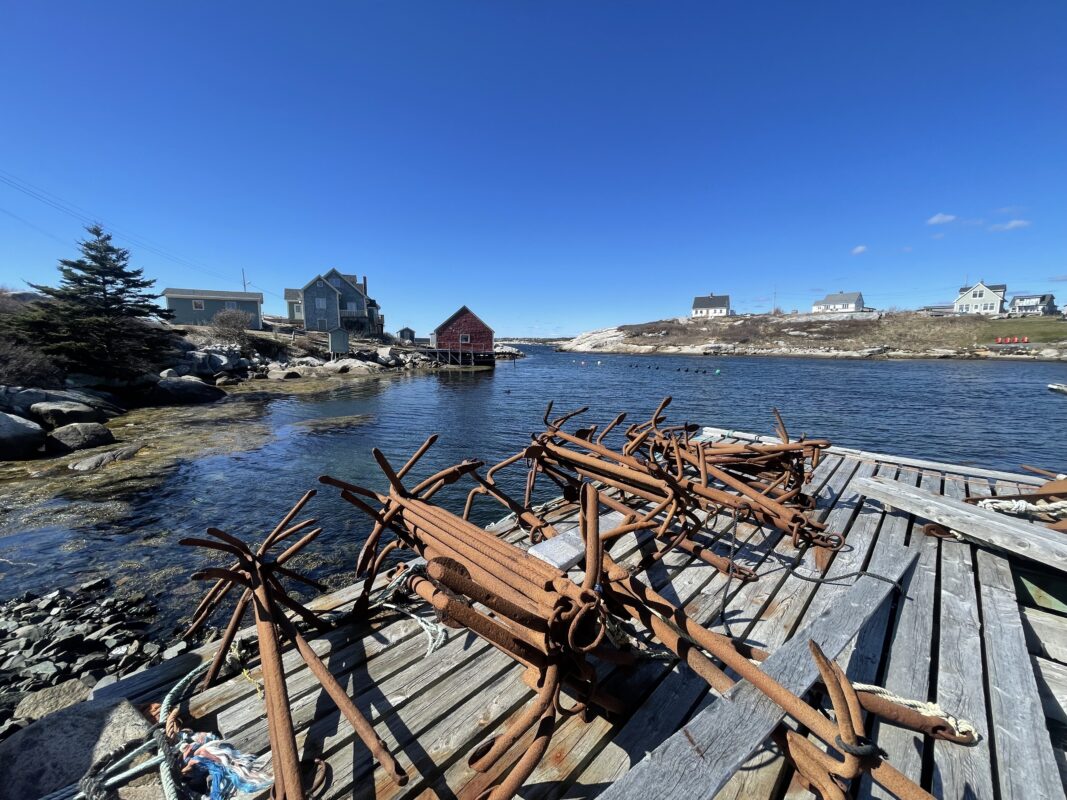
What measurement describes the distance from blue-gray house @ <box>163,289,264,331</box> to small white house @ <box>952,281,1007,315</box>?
146 m

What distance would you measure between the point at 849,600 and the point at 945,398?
39.5 metres

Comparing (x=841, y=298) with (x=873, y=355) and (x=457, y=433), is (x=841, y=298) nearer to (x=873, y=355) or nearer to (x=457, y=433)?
(x=873, y=355)

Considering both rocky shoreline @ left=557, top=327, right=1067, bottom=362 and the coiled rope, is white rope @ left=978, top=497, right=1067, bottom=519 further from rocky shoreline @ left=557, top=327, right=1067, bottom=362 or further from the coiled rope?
rocky shoreline @ left=557, top=327, right=1067, bottom=362

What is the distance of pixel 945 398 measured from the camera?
30.6 meters

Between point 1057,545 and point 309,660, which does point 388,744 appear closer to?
point 309,660

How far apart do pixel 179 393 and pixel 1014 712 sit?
3357 centimetres

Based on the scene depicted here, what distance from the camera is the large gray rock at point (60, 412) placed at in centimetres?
1630

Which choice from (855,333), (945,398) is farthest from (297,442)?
(855,333)

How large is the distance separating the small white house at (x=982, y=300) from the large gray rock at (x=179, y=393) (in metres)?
142

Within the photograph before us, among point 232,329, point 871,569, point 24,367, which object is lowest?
point 871,569

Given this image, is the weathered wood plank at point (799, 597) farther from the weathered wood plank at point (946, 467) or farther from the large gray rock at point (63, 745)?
the weathered wood plank at point (946, 467)

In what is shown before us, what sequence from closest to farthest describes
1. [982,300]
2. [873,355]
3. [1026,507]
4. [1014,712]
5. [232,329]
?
[1014,712]
[1026,507]
[232,329]
[873,355]
[982,300]

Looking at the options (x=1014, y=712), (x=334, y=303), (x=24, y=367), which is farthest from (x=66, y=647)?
(x=334, y=303)

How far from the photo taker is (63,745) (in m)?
2.40
